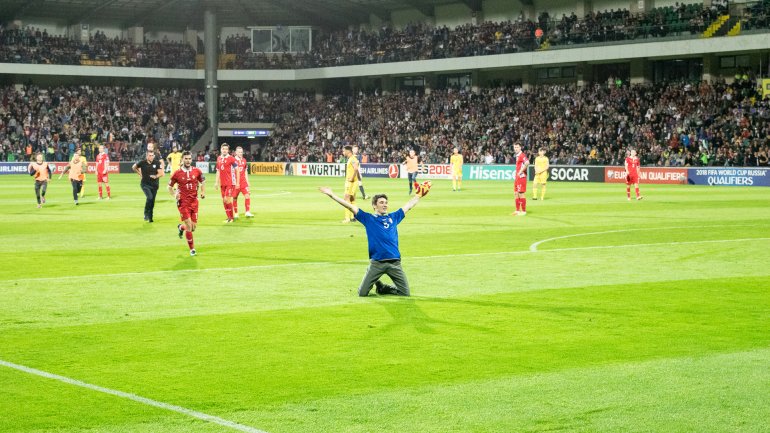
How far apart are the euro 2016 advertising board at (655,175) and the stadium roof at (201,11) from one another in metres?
26.5

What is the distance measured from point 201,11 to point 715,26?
46.1 m

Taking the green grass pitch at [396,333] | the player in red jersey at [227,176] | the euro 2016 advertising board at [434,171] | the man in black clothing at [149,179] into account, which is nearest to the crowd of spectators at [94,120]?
the euro 2016 advertising board at [434,171]

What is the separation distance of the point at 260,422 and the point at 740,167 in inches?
1897

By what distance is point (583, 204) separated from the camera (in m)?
36.3

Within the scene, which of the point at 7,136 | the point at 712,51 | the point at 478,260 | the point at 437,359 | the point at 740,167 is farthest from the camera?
the point at 7,136

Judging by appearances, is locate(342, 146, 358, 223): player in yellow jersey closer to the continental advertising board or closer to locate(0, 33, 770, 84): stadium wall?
locate(0, 33, 770, 84): stadium wall

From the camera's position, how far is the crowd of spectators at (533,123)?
56.3 metres

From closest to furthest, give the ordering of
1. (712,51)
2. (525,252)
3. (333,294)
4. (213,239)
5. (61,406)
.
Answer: (61,406) < (333,294) < (525,252) < (213,239) < (712,51)

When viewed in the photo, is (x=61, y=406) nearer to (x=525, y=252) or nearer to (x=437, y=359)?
(x=437, y=359)

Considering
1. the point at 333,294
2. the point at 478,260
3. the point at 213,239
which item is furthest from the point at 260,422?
the point at 213,239

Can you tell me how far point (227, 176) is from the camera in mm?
27906

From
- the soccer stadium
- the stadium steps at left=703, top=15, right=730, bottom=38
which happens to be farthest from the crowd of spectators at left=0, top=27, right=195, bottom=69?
the stadium steps at left=703, top=15, right=730, bottom=38

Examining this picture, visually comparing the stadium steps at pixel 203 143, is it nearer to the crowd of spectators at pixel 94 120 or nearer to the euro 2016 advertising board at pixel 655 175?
the crowd of spectators at pixel 94 120

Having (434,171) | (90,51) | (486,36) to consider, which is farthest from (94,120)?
(486,36)
